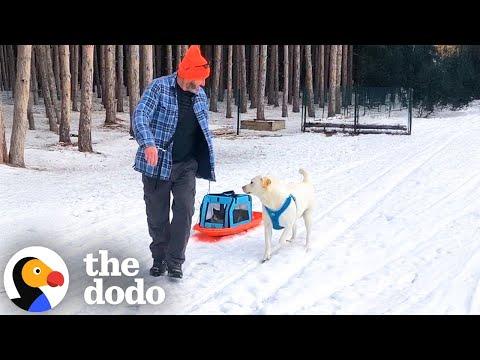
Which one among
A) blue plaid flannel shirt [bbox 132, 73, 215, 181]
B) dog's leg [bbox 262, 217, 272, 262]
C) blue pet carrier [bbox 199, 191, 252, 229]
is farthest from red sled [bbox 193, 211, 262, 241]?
blue plaid flannel shirt [bbox 132, 73, 215, 181]

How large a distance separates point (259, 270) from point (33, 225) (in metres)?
3.29

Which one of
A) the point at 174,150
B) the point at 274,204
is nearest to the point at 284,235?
the point at 274,204

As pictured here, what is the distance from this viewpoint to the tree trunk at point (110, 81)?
64.6 ft

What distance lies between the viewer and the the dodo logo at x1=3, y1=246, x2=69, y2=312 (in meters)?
4.39

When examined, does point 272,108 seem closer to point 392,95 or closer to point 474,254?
point 392,95

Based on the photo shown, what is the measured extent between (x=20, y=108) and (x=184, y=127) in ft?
29.9

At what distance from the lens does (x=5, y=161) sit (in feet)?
42.2

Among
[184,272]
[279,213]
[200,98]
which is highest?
[200,98]

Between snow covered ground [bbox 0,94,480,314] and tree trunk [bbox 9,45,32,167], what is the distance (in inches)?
20.2

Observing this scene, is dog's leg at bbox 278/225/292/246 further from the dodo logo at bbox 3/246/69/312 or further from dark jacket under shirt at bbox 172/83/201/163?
the dodo logo at bbox 3/246/69/312

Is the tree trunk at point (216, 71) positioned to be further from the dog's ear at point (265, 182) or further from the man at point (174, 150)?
the man at point (174, 150)

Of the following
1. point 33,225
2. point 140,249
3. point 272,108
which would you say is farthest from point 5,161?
→ point 272,108

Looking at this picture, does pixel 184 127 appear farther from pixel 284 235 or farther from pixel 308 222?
pixel 308 222

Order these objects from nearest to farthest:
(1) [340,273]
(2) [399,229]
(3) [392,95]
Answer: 1. (1) [340,273]
2. (2) [399,229]
3. (3) [392,95]
